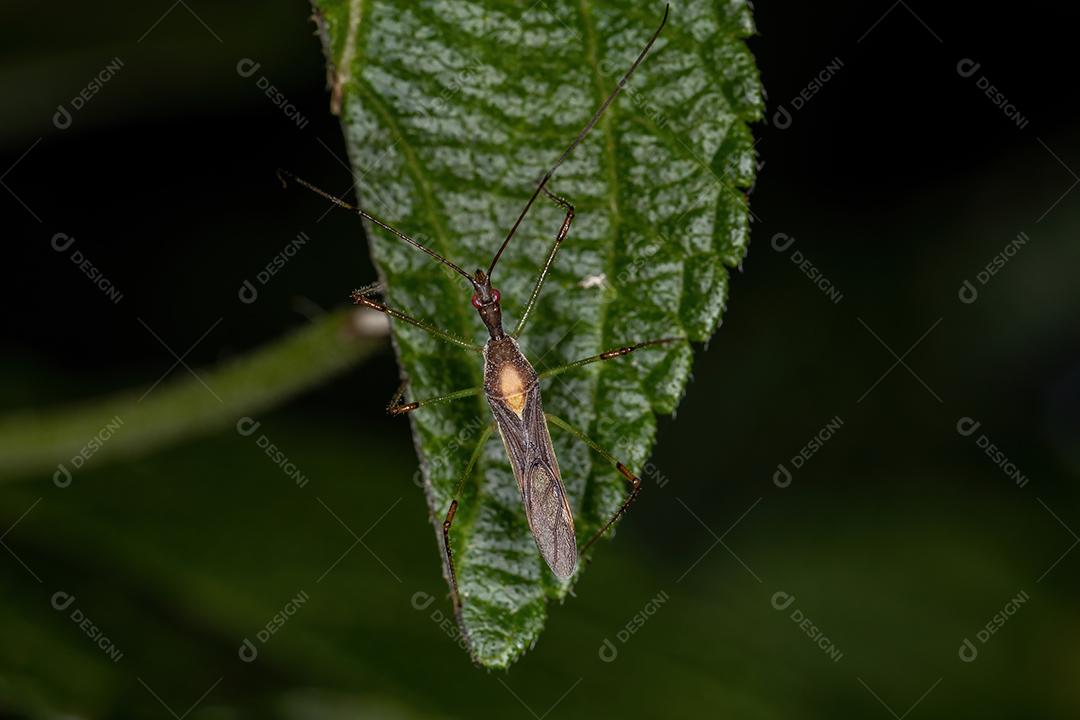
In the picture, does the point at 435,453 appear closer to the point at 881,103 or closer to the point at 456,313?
the point at 456,313

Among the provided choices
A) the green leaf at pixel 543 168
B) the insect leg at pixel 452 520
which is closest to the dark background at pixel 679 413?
the insect leg at pixel 452 520

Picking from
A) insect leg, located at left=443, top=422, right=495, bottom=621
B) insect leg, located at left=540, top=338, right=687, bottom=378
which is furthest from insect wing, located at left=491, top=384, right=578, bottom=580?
insect leg, located at left=540, top=338, right=687, bottom=378

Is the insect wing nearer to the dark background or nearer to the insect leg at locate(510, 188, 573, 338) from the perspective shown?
the insect leg at locate(510, 188, 573, 338)

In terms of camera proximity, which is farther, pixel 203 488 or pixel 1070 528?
pixel 1070 528

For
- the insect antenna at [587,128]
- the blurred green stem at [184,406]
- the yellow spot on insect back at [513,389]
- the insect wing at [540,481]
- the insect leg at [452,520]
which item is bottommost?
the blurred green stem at [184,406]

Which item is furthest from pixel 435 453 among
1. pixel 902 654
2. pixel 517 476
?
pixel 902 654

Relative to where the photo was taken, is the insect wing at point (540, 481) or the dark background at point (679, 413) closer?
the insect wing at point (540, 481)

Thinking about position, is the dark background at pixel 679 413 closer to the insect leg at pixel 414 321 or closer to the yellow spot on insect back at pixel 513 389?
the yellow spot on insect back at pixel 513 389

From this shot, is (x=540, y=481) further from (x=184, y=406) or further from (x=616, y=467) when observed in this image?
(x=184, y=406)
